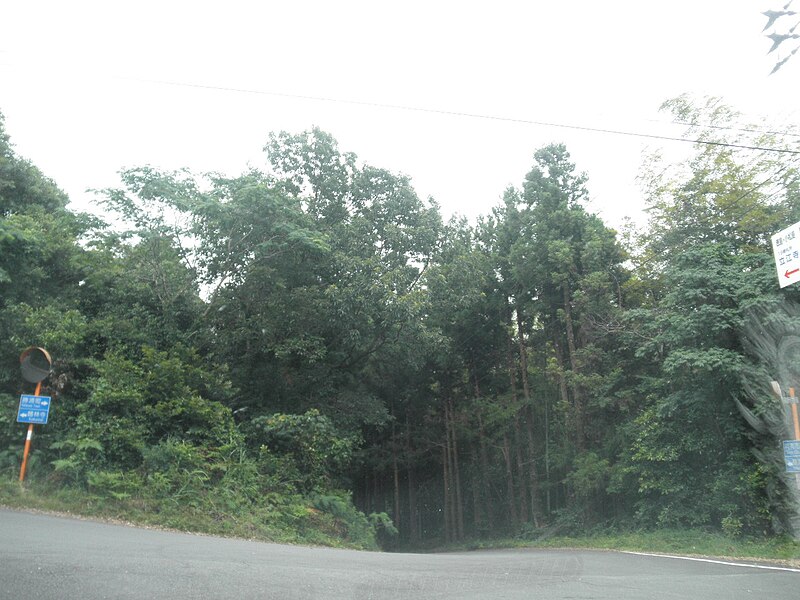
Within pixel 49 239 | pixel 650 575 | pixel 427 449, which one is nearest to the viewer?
pixel 650 575

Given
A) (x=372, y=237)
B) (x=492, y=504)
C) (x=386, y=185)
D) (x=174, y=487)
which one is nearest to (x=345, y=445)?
(x=174, y=487)

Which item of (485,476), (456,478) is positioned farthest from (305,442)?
(485,476)

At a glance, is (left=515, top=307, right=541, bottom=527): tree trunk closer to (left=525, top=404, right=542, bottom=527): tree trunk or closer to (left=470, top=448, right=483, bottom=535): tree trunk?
(left=525, top=404, right=542, bottom=527): tree trunk

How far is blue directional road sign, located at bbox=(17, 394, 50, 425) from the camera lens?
13.0m

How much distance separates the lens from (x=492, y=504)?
35.6 m

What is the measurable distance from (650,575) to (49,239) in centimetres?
1616

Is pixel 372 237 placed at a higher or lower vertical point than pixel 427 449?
higher

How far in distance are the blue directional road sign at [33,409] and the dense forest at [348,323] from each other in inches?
43.1

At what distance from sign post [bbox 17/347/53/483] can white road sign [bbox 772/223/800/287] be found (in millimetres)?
14357

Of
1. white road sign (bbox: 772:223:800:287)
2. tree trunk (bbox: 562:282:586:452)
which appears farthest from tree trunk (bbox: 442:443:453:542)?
white road sign (bbox: 772:223:800:287)

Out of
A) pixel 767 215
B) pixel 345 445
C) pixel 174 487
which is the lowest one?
pixel 174 487

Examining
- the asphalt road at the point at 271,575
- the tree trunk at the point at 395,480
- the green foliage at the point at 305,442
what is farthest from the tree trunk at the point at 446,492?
the asphalt road at the point at 271,575

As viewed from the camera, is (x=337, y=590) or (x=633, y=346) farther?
(x=633, y=346)

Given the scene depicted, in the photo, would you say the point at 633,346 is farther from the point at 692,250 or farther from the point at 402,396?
the point at 402,396
